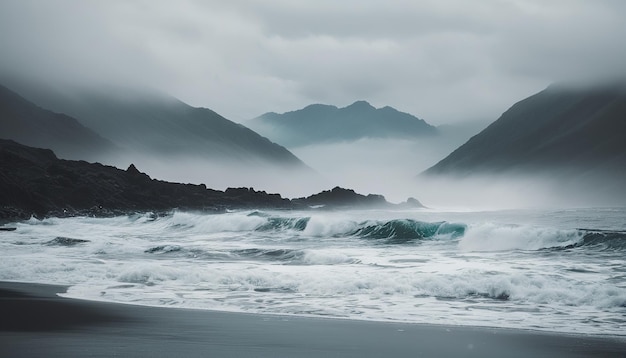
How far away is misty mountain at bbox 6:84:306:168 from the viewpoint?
154 meters

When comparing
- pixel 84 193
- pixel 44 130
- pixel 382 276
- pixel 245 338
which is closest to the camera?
pixel 245 338

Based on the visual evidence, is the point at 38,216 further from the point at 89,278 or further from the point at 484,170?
the point at 484,170

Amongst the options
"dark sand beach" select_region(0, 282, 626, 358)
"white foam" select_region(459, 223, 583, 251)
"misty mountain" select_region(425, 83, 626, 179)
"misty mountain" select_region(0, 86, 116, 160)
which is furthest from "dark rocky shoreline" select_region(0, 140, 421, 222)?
"misty mountain" select_region(425, 83, 626, 179)

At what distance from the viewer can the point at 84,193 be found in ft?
181

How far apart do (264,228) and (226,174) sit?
13442 cm

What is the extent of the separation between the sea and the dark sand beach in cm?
87

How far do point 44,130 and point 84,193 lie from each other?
219ft

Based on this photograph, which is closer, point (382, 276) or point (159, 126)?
point (382, 276)

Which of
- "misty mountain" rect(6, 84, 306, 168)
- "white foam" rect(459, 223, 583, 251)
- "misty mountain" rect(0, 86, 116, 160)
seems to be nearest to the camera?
"white foam" rect(459, 223, 583, 251)

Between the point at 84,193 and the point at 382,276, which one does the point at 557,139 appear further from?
the point at 382,276

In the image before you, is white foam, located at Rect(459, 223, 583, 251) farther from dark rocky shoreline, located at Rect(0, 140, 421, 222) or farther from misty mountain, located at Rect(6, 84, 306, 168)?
misty mountain, located at Rect(6, 84, 306, 168)

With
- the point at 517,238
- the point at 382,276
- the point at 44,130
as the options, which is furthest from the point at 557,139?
the point at 382,276

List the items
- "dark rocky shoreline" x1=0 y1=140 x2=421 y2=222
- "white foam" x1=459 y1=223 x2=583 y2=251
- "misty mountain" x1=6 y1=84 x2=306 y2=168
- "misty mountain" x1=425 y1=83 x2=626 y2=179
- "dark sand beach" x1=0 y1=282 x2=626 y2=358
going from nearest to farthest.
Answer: "dark sand beach" x1=0 y1=282 x2=626 y2=358 < "white foam" x1=459 y1=223 x2=583 y2=251 < "dark rocky shoreline" x1=0 y1=140 x2=421 y2=222 < "misty mountain" x1=425 y1=83 x2=626 y2=179 < "misty mountain" x1=6 y1=84 x2=306 y2=168

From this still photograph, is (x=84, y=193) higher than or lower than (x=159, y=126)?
lower
